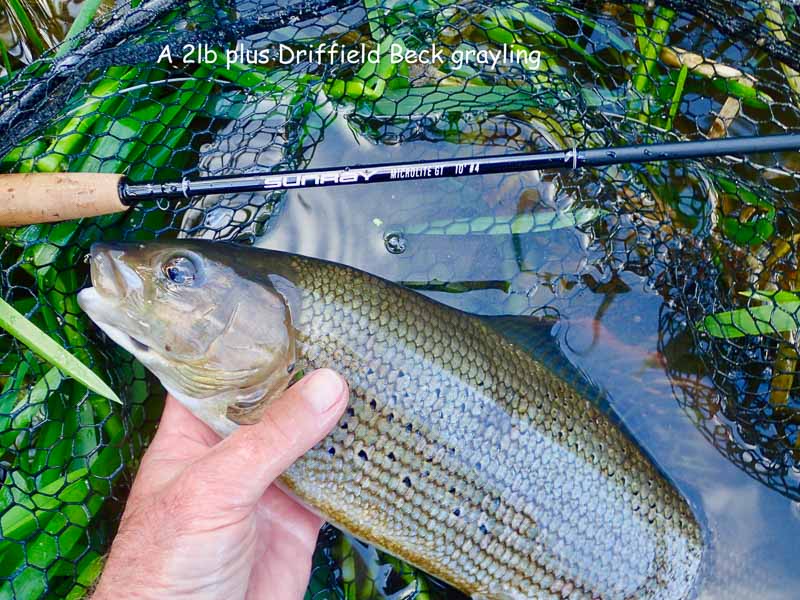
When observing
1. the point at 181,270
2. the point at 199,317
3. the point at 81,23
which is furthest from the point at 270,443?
the point at 81,23

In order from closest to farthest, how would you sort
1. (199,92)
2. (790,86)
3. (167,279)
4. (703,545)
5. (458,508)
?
(167,279)
(458,508)
(703,545)
(199,92)
(790,86)

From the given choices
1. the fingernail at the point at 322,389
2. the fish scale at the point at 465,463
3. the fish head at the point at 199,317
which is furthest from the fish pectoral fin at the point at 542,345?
the fish head at the point at 199,317

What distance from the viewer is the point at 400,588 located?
91.7 inches

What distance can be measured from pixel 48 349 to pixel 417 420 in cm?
110

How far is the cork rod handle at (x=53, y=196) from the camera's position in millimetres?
1919

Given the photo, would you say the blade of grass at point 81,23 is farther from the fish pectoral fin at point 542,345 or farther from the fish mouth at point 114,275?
the fish pectoral fin at point 542,345

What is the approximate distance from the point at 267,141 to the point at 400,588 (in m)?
1.68

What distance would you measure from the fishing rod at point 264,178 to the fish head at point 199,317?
→ 210mm

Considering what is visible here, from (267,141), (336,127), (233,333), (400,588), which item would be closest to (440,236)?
(336,127)

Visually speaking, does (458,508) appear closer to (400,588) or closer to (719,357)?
(400,588)

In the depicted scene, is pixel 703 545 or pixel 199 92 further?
pixel 199 92

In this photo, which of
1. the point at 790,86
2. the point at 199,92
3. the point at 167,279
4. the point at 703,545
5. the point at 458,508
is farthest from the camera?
the point at 790,86

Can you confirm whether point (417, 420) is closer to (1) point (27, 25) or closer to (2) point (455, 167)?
(2) point (455, 167)

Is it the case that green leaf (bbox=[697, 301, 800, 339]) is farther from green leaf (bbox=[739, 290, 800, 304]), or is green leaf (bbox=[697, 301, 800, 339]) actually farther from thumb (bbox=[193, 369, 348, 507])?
thumb (bbox=[193, 369, 348, 507])
